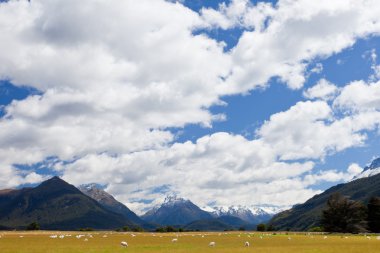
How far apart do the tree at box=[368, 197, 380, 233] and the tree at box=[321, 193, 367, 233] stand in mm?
2102

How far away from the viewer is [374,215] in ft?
408

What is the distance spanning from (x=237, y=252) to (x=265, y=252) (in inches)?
126

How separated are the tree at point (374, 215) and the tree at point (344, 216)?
6.90 ft

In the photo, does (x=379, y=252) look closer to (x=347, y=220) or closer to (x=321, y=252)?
(x=321, y=252)

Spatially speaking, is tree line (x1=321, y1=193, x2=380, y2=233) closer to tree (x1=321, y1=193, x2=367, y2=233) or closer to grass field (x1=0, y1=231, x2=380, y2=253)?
tree (x1=321, y1=193, x2=367, y2=233)

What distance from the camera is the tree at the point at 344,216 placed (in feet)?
398

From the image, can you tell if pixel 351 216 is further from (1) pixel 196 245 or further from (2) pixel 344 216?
(1) pixel 196 245

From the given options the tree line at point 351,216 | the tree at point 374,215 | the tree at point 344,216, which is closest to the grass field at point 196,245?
the tree at point 344,216

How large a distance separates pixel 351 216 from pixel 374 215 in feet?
25.9

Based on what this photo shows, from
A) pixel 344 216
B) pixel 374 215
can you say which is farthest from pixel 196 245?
pixel 374 215

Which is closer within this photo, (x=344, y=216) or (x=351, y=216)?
(x=351, y=216)

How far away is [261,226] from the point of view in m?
170

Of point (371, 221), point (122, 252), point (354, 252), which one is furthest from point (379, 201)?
point (122, 252)

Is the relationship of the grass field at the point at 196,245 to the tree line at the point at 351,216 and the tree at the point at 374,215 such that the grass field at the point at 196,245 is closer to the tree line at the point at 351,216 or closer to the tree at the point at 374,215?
the tree line at the point at 351,216
